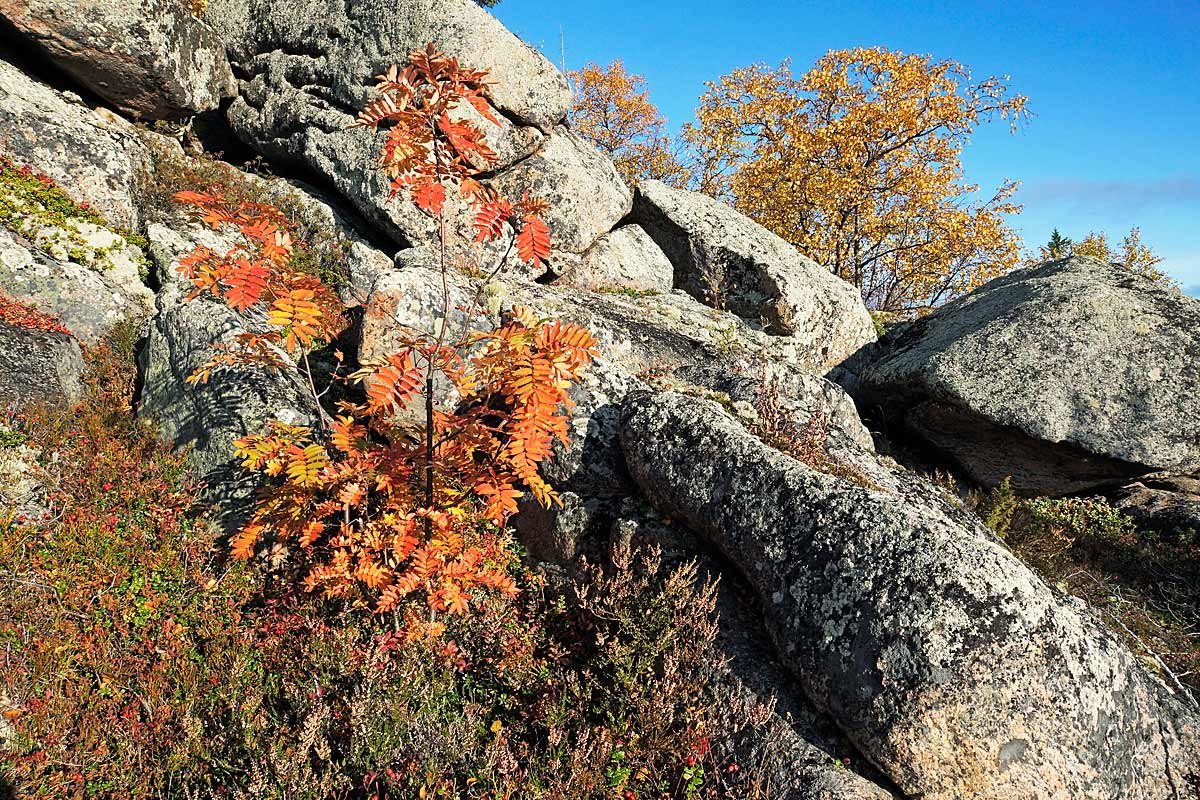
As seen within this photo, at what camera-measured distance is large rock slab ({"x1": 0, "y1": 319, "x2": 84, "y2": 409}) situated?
7434 mm

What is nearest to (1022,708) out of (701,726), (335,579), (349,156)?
(701,726)

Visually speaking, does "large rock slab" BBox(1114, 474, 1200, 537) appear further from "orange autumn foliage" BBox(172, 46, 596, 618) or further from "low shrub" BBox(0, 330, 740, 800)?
"orange autumn foliage" BBox(172, 46, 596, 618)

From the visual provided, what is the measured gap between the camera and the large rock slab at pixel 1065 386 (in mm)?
9023

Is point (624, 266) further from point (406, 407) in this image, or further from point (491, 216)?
point (406, 407)

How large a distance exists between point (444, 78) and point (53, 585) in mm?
5230

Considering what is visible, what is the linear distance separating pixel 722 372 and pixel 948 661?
4.76 meters

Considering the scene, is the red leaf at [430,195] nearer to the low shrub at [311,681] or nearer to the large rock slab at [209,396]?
the low shrub at [311,681]

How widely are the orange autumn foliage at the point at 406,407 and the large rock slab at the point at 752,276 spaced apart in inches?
298

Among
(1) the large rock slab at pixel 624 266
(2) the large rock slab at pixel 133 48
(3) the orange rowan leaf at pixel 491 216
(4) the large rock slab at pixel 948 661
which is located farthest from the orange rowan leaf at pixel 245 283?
(2) the large rock slab at pixel 133 48

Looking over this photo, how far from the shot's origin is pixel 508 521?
6945mm

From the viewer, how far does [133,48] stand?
35.7 ft

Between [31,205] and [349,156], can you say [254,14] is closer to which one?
[349,156]

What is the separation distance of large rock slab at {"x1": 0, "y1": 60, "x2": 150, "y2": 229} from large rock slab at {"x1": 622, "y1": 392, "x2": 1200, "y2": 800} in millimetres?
11129

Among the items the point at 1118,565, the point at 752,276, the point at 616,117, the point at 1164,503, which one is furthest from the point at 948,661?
the point at 616,117
